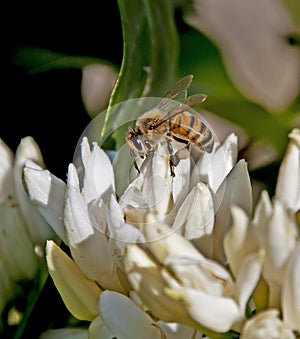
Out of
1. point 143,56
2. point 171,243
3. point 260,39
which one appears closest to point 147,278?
point 171,243

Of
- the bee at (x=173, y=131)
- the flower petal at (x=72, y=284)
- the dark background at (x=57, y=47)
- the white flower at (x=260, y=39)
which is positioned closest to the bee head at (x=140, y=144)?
the bee at (x=173, y=131)

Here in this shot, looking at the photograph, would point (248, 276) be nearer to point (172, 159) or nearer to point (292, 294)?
point (292, 294)

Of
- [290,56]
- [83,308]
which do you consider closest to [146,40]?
[83,308]

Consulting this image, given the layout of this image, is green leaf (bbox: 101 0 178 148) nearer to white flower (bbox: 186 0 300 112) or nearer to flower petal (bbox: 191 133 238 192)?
flower petal (bbox: 191 133 238 192)

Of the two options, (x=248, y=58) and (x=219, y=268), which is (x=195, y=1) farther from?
(x=219, y=268)

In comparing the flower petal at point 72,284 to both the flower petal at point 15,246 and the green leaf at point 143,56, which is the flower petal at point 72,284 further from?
the green leaf at point 143,56

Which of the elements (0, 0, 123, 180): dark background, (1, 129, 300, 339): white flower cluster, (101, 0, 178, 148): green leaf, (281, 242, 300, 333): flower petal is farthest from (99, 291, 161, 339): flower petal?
(0, 0, 123, 180): dark background
